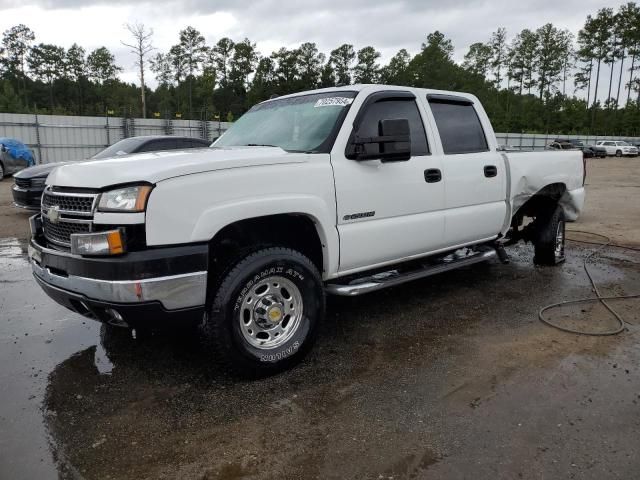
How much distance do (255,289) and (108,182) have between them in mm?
1081

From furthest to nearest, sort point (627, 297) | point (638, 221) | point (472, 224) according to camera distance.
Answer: point (638, 221) < point (627, 297) < point (472, 224)

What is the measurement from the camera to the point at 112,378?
3.42 meters

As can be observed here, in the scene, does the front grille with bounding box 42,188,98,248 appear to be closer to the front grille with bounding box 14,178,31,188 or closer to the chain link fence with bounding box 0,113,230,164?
the front grille with bounding box 14,178,31,188

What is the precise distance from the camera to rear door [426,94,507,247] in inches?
177

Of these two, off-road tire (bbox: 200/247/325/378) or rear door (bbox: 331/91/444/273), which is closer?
off-road tire (bbox: 200/247/325/378)

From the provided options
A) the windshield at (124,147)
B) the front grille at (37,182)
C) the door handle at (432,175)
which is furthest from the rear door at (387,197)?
the front grille at (37,182)

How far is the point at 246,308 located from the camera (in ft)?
10.7

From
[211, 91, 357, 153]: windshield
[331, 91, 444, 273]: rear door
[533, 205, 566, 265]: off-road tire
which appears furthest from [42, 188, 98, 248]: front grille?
[533, 205, 566, 265]: off-road tire

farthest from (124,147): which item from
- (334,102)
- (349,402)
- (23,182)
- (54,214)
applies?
(349,402)

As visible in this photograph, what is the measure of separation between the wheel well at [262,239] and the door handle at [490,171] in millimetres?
2049

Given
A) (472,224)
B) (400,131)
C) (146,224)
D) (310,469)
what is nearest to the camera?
(310,469)

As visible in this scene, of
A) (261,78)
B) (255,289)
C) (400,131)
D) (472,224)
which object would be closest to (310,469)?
(255,289)

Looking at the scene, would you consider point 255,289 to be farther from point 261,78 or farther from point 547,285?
point 261,78

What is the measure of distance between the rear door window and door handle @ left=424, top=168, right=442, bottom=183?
295 mm
